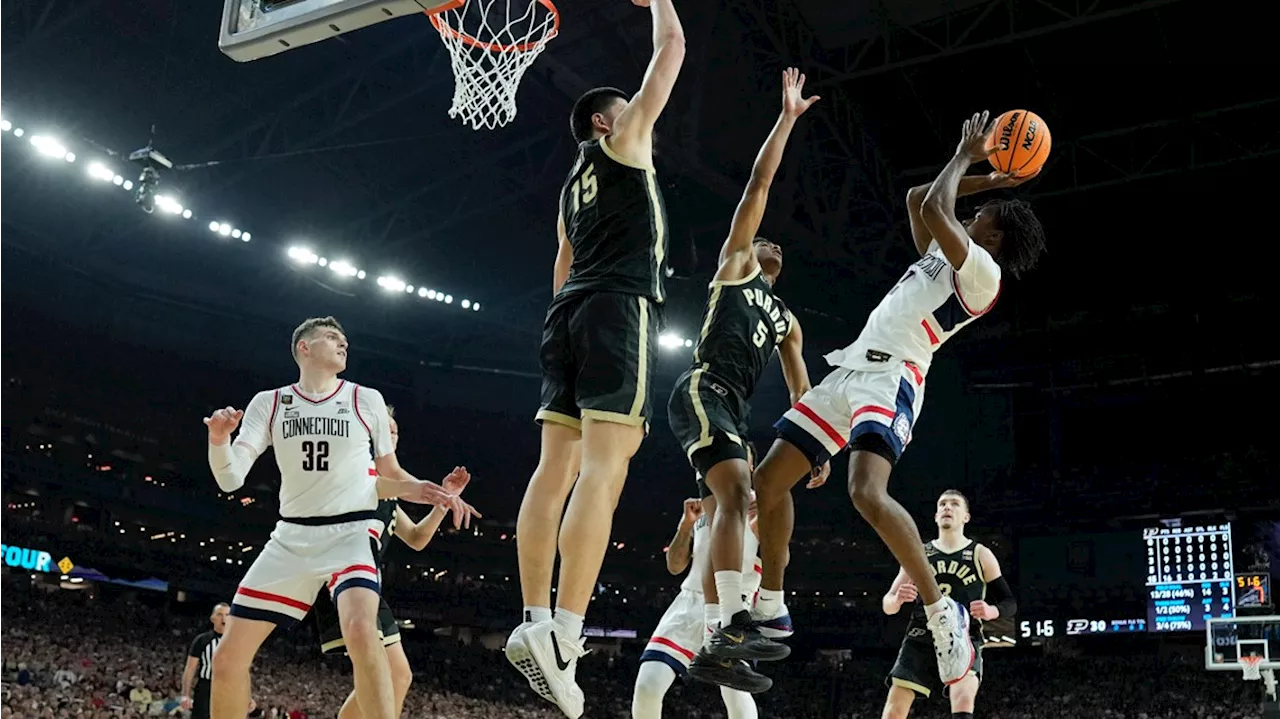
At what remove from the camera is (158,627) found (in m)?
26.8

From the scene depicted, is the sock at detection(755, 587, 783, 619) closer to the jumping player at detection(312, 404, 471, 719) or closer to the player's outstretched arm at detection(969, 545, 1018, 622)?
the jumping player at detection(312, 404, 471, 719)

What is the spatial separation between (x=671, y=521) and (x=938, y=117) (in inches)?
652

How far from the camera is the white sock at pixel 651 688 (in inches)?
320

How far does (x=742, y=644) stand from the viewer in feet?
17.9

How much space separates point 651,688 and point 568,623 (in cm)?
381

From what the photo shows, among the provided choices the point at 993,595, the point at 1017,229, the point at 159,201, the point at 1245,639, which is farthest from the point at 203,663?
the point at 159,201

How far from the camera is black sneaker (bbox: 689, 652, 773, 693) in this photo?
536 centimetres

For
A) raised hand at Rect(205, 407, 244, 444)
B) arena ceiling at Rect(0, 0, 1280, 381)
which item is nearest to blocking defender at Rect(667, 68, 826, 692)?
raised hand at Rect(205, 407, 244, 444)

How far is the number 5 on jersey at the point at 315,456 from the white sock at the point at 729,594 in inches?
90.1

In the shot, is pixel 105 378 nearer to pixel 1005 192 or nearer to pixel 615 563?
pixel 615 563

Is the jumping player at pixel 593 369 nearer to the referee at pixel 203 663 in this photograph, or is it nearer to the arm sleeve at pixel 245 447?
the arm sleeve at pixel 245 447

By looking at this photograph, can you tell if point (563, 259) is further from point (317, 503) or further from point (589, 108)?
point (317, 503)

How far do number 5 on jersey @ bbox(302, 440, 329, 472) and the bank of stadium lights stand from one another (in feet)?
44.2

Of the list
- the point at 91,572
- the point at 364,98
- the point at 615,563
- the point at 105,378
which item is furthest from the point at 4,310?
the point at 615,563
